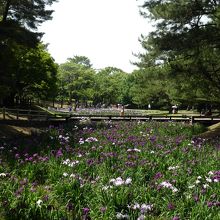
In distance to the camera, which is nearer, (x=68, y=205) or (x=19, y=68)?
(x=68, y=205)

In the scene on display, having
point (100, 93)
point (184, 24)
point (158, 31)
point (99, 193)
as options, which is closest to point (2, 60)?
point (158, 31)

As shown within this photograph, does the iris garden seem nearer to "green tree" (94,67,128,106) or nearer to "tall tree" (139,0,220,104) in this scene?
"tall tree" (139,0,220,104)

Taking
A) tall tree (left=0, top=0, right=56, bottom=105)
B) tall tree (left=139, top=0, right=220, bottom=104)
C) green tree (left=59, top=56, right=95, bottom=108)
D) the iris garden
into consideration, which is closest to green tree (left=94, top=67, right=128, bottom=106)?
green tree (left=59, top=56, right=95, bottom=108)

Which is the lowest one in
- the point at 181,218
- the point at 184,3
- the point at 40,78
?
the point at 181,218

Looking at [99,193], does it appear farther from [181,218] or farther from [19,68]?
[19,68]

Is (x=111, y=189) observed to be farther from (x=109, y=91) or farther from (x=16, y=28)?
(x=109, y=91)

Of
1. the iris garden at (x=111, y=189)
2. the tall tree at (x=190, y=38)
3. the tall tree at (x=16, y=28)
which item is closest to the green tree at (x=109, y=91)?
the tall tree at (x=16, y=28)

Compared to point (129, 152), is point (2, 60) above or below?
above

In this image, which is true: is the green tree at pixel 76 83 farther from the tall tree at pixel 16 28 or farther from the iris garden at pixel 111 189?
the iris garden at pixel 111 189

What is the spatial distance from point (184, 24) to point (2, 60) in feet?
37.7

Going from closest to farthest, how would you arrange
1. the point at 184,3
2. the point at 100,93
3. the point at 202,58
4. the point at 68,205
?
the point at 68,205 → the point at 184,3 → the point at 202,58 → the point at 100,93

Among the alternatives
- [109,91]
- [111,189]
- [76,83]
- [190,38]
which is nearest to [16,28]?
[190,38]

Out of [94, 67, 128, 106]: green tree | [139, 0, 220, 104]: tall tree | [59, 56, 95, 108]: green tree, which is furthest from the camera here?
[94, 67, 128, 106]: green tree

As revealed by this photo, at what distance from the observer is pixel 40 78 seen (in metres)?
42.9
